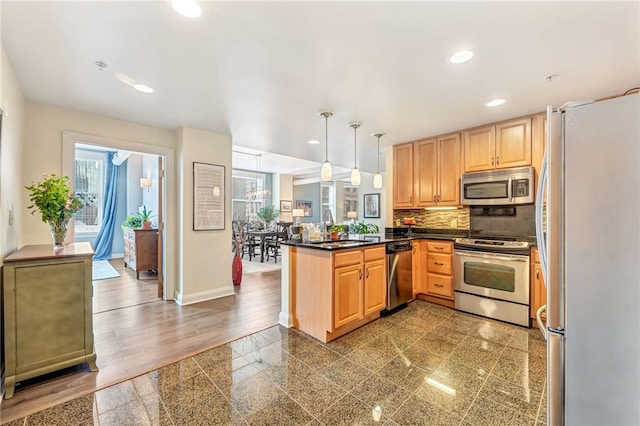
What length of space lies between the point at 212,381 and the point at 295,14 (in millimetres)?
2502

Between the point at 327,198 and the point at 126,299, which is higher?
the point at 327,198

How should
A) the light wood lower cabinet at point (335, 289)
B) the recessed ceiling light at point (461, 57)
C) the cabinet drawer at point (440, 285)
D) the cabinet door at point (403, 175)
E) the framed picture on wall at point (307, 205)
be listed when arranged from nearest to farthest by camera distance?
the recessed ceiling light at point (461, 57) < the light wood lower cabinet at point (335, 289) < the cabinet drawer at point (440, 285) < the cabinet door at point (403, 175) < the framed picture on wall at point (307, 205)

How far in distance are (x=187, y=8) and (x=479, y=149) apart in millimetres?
3523

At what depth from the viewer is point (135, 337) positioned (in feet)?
8.86

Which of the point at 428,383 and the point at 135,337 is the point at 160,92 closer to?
the point at 135,337

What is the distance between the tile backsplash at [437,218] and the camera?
398 cm

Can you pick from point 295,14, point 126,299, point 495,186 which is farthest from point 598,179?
point 126,299

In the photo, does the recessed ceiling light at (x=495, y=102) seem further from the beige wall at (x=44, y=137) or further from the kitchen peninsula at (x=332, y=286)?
the beige wall at (x=44, y=137)

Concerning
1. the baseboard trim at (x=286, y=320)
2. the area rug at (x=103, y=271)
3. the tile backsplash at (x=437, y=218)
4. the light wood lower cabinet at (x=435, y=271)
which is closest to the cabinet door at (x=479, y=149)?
the tile backsplash at (x=437, y=218)

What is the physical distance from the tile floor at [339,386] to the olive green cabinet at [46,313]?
0.41m

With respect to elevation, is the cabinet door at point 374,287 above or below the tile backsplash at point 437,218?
below

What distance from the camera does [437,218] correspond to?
4258mm

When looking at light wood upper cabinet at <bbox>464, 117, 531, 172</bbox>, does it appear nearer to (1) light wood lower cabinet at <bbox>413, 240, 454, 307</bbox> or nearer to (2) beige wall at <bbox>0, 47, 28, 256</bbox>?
(1) light wood lower cabinet at <bbox>413, 240, 454, 307</bbox>

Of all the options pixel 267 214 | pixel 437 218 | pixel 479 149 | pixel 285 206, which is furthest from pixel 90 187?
pixel 479 149
